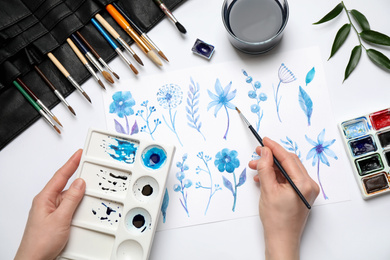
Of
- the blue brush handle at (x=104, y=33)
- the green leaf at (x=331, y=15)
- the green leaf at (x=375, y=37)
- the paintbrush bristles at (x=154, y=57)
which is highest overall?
the green leaf at (x=331, y=15)

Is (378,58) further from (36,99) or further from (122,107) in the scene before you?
(36,99)

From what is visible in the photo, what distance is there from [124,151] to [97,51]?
266mm

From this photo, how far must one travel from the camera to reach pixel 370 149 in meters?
0.86

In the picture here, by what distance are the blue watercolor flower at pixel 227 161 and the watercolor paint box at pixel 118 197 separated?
0.46ft

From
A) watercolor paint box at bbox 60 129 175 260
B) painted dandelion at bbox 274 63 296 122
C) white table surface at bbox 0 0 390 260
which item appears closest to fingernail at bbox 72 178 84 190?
watercolor paint box at bbox 60 129 175 260

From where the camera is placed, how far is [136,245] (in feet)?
2.60

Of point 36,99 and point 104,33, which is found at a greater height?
point 104,33

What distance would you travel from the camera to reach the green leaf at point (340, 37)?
900mm

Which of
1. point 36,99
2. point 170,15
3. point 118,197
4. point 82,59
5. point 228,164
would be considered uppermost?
point 170,15

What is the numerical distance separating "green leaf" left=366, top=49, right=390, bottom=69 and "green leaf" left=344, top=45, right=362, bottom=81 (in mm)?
23

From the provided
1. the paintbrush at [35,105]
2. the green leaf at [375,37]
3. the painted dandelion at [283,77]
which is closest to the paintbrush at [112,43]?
the paintbrush at [35,105]

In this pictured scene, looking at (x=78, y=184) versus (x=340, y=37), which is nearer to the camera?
(x=78, y=184)

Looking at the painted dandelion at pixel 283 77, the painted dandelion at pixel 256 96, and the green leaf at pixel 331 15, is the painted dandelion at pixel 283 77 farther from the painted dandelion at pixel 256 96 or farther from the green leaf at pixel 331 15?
the green leaf at pixel 331 15

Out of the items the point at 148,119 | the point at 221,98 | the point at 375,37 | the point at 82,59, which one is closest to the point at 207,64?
the point at 221,98
